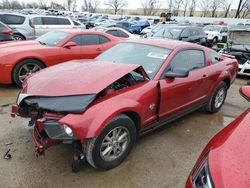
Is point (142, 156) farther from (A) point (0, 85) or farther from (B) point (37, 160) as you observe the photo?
(A) point (0, 85)

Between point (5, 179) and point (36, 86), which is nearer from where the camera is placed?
point (5, 179)

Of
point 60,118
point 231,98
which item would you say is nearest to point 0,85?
point 60,118

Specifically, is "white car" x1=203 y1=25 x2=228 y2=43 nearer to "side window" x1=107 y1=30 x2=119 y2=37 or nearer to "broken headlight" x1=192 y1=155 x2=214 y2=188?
"side window" x1=107 y1=30 x2=119 y2=37

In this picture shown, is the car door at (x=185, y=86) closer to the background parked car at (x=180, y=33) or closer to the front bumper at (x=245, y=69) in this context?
the front bumper at (x=245, y=69)

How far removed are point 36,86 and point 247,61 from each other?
7451 millimetres

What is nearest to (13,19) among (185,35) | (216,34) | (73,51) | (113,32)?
(113,32)

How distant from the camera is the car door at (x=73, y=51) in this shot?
627 centimetres

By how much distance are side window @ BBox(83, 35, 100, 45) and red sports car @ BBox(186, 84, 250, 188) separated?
214 inches

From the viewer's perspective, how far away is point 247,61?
8227mm

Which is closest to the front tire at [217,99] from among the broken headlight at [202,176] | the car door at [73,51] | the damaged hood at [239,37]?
the broken headlight at [202,176]

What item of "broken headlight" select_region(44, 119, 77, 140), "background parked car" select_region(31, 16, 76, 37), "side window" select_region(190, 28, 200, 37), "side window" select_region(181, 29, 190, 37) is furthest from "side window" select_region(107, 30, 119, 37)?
"broken headlight" select_region(44, 119, 77, 140)

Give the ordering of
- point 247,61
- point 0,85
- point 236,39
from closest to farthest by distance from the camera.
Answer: point 0,85, point 247,61, point 236,39

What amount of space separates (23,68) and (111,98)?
3.64 metres

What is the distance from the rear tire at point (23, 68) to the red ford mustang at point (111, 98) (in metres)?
2.42
